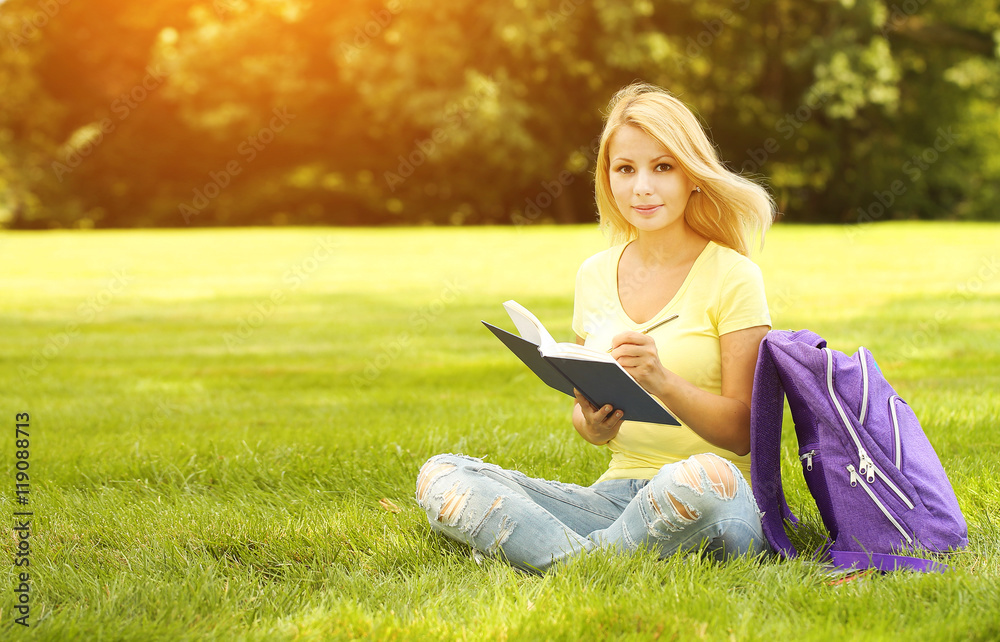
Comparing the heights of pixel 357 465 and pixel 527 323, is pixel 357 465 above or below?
below

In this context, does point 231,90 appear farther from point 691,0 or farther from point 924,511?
point 924,511

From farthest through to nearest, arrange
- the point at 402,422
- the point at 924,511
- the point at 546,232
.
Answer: the point at 546,232
the point at 402,422
the point at 924,511

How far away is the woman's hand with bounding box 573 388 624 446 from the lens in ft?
8.73

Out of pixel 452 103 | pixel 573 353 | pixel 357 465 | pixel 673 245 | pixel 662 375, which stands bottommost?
pixel 357 465

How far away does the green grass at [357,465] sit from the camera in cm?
233

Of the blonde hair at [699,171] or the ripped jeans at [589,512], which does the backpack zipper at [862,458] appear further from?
the blonde hair at [699,171]

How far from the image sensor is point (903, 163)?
29719 mm

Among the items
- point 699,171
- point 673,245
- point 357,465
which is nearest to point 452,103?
point 357,465

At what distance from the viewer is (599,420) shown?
2684 mm

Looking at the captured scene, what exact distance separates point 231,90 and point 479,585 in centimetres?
3008

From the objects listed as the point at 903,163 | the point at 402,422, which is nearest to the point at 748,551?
the point at 402,422

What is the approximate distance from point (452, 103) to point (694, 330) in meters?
23.6

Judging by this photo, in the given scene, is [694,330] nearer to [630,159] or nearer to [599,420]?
[599,420]

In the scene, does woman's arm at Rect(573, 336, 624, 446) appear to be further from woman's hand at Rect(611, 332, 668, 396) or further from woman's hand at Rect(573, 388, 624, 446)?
woman's hand at Rect(611, 332, 668, 396)
